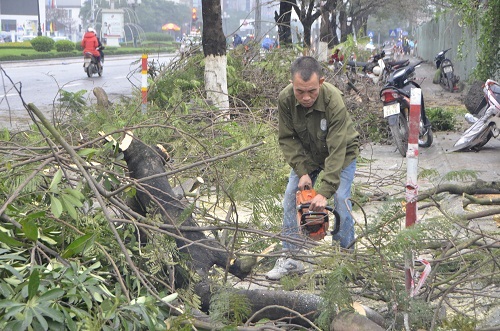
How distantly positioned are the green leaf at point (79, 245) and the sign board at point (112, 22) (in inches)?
2073

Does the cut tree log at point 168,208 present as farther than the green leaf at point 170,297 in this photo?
Yes

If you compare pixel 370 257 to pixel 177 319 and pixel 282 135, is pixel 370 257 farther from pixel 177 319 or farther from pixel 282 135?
pixel 282 135

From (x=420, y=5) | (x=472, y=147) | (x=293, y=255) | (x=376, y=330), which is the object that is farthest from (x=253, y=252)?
(x=420, y=5)

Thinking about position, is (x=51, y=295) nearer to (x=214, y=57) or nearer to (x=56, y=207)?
(x=56, y=207)

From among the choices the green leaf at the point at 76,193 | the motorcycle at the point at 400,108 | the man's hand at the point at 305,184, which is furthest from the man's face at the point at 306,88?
the motorcycle at the point at 400,108

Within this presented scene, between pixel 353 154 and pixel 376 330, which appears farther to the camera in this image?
pixel 353 154

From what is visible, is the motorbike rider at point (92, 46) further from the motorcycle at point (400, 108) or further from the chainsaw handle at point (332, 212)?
the chainsaw handle at point (332, 212)

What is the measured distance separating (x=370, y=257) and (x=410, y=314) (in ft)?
1.14

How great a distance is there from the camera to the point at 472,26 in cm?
1681

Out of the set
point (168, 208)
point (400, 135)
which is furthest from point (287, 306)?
point (400, 135)

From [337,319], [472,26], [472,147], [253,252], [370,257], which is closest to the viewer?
[337,319]

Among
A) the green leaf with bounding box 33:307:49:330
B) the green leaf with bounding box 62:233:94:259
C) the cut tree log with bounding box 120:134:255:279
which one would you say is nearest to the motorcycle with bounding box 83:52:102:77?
the cut tree log with bounding box 120:134:255:279

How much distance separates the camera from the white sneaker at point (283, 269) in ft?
14.9

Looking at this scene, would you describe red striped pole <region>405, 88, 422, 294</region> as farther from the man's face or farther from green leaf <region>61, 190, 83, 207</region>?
green leaf <region>61, 190, 83, 207</region>
